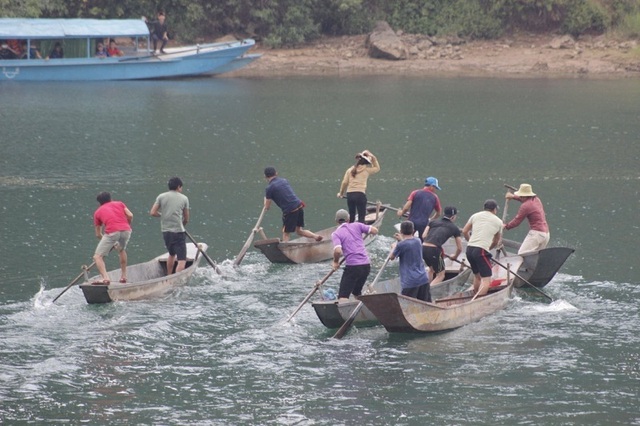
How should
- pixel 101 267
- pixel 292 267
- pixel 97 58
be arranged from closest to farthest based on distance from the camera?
1. pixel 101 267
2. pixel 292 267
3. pixel 97 58

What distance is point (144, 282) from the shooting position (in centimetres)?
1786

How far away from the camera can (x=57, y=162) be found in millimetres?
30047

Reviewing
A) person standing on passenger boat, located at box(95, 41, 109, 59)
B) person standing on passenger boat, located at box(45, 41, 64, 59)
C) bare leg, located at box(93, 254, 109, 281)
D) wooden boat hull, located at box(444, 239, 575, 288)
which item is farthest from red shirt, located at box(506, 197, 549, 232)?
person standing on passenger boat, located at box(95, 41, 109, 59)

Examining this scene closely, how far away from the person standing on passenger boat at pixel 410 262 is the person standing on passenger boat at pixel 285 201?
470 cm

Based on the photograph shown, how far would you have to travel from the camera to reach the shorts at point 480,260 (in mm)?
17938

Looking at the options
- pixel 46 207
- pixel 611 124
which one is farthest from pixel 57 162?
pixel 611 124

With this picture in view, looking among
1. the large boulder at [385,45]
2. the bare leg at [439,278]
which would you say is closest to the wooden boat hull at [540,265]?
the bare leg at [439,278]

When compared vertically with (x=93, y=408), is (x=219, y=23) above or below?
above

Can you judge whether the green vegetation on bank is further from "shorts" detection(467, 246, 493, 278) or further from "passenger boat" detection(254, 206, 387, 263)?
"shorts" detection(467, 246, 493, 278)

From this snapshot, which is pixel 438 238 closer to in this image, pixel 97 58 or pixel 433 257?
pixel 433 257

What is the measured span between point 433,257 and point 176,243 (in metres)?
4.43

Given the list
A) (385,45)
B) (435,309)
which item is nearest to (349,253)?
(435,309)

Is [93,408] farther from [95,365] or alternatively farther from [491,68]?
[491,68]

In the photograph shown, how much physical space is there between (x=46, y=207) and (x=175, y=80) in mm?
23773
